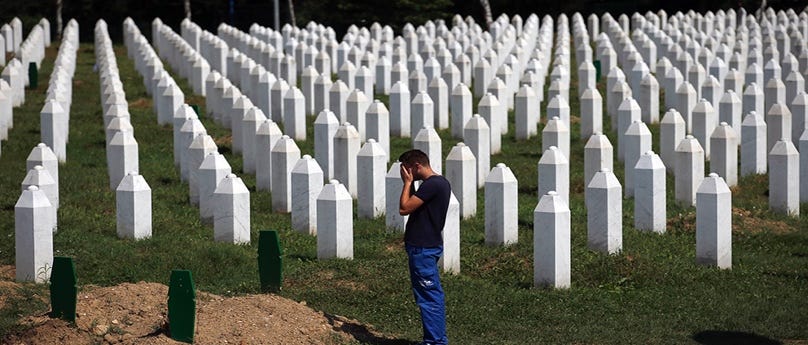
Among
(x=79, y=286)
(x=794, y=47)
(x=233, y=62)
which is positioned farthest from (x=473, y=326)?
(x=794, y=47)

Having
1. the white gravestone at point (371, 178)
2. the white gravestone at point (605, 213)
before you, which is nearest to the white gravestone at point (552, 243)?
the white gravestone at point (605, 213)

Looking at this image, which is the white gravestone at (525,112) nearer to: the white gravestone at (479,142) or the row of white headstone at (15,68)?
the white gravestone at (479,142)

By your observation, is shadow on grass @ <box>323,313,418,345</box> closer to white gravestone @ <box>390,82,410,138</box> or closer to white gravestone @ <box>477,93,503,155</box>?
white gravestone @ <box>477,93,503,155</box>

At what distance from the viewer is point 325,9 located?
44.9m

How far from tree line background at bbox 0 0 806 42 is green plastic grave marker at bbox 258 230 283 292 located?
2981 centimetres

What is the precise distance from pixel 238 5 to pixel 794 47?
29.0 meters

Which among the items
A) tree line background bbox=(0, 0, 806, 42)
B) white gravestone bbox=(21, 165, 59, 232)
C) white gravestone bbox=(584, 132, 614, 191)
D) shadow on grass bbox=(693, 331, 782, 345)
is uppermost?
tree line background bbox=(0, 0, 806, 42)

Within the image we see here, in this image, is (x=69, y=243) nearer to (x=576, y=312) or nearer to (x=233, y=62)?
(x=576, y=312)

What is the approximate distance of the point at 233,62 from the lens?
25.6 meters

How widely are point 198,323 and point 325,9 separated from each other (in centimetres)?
3526

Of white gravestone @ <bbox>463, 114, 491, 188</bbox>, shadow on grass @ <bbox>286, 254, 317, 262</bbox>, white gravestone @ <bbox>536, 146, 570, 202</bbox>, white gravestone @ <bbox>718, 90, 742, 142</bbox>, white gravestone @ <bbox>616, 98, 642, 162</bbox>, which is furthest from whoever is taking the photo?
white gravestone @ <bbox>718, 90, 742, 142</bbox>

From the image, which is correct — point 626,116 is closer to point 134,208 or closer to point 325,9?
point 134,208

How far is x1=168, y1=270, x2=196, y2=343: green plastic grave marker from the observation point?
9.62 metres

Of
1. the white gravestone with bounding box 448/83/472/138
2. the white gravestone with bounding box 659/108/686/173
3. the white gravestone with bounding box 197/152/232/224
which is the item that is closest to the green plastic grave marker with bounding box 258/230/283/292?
the white gravestone with bounding box 197/152/232/224
